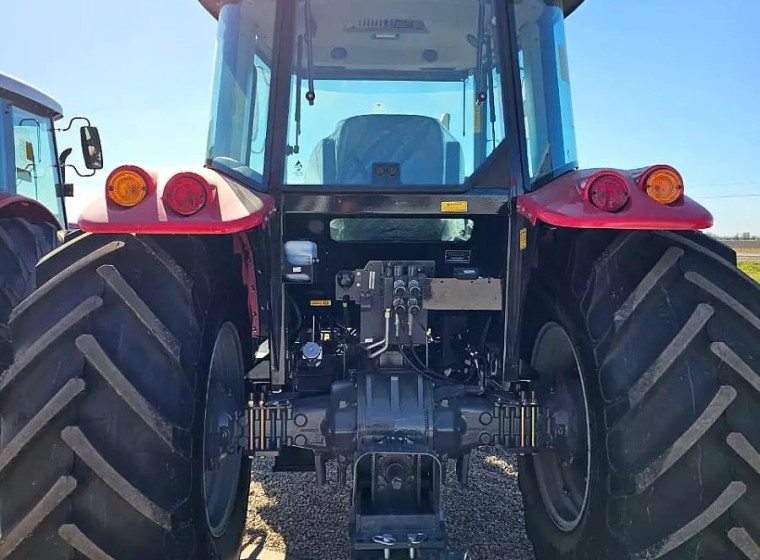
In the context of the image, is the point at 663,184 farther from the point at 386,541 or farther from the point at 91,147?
the point at 91,147

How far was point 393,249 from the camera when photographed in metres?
3.12

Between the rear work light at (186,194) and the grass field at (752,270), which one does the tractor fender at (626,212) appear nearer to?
the rear work light at (186,194)

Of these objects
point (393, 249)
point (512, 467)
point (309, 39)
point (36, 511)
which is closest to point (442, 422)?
point (393, 249)

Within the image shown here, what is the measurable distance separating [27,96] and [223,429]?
431 cm

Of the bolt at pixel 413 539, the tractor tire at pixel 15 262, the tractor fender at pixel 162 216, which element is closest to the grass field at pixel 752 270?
the tractor tire at pixel 15 262

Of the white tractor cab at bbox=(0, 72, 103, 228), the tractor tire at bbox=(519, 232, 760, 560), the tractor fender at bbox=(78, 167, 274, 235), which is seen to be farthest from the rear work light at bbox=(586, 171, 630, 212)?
the white tractor cab at bbox=(0, 72, 103, 228)

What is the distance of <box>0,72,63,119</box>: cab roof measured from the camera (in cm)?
539

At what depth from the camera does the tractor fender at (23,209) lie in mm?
4535

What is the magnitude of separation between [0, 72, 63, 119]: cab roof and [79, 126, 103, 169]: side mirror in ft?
1.71

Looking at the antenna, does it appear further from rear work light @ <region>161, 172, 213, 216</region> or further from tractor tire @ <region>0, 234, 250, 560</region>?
tractor tire @ <region>0, 234, 250, 560</region>

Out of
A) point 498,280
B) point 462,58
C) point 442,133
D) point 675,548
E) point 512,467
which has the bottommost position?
point 512,467

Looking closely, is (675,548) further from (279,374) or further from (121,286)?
(121,286)

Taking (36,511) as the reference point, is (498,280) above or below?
above

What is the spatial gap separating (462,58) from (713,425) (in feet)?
6.14
